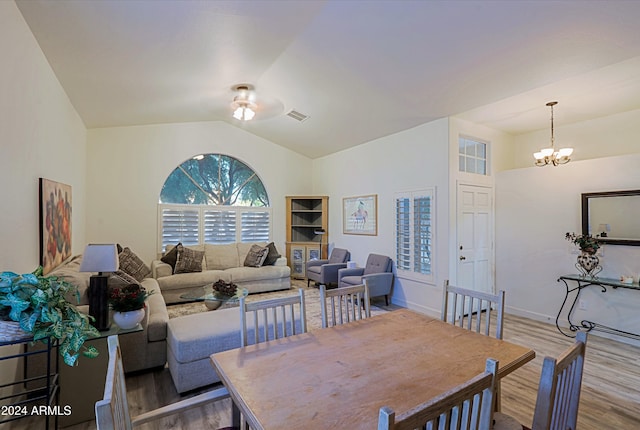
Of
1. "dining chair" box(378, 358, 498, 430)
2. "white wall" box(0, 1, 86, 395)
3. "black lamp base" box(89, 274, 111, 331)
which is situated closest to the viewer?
"dining chair" box(378, 358, 498, 430)

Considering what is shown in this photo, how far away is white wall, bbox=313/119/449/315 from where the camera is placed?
14.7ft

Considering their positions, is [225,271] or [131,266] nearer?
[131,266]

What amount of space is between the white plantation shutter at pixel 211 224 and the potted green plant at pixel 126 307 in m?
3.83

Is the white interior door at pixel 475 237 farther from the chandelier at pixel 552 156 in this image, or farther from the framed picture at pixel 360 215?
the framed picture at pixel 360 215

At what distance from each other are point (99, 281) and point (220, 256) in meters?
3.83

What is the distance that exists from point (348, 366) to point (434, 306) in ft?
11.5

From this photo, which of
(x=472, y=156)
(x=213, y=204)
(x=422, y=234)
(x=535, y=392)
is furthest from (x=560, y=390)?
(x=213, y=204)

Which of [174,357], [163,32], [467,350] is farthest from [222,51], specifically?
[467,350]

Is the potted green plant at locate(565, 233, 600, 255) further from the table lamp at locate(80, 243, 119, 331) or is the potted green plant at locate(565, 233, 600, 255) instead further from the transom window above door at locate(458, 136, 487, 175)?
the table lamp at locate(80, 243, 119, 331)

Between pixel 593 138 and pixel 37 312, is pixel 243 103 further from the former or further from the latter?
pixel 593 138

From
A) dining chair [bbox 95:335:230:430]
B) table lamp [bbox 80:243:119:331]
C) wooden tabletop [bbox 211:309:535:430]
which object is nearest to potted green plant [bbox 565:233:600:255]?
wooden tabletop [bbox 211:309:535:430]

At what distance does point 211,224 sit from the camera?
6336 mm

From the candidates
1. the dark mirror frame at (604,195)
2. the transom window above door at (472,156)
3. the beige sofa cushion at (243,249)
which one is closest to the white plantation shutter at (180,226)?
the beige sofa cushion at (243,249)

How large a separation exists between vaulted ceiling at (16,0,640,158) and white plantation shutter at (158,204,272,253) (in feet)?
6.44
